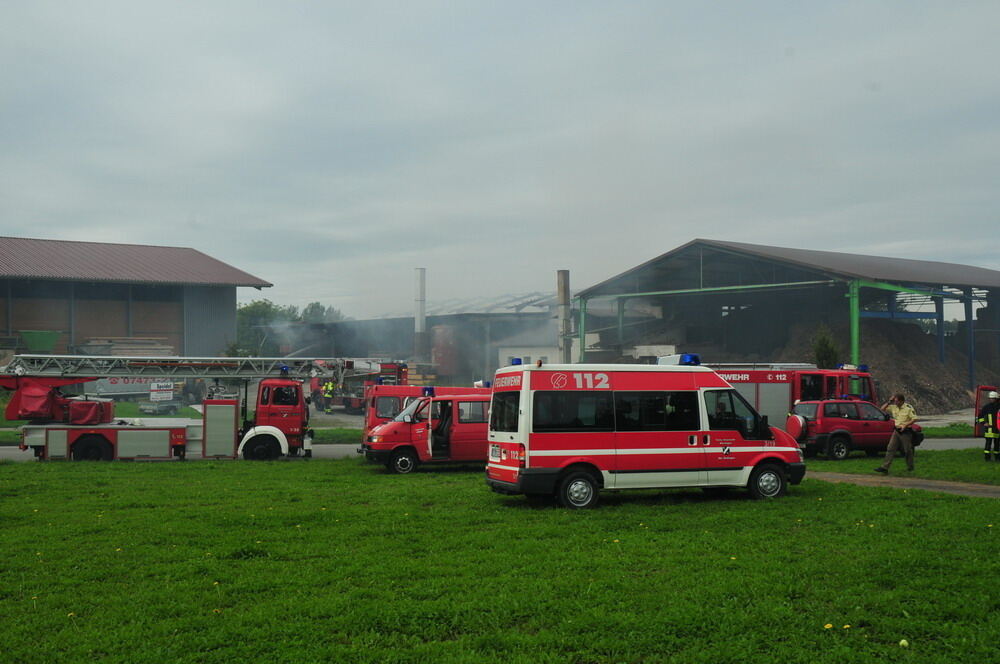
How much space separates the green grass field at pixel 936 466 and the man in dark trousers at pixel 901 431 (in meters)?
0.52

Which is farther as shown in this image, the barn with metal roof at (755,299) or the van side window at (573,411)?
the barn with metal roof at (755,299)

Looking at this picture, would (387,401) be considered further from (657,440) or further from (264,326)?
(264,326)

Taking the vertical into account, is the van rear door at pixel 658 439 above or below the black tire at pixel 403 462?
above

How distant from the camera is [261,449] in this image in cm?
2216

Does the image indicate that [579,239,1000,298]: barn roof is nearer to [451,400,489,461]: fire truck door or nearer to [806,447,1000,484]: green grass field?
[806,447,1000,484]: green grass field

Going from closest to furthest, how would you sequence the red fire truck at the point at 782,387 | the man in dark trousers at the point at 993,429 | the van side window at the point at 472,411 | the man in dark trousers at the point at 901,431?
the man in dark trousers at the point at 901,431 < the van side window at the point at 472,411 < the man in dark trousers at the point at 993,429 < the red fire truck at the point at 782,387

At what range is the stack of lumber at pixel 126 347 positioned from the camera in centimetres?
5322

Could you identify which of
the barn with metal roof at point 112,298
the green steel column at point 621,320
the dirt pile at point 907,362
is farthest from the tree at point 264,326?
the dirt pile at point 907,362

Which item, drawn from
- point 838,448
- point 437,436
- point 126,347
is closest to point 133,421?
point 437,436

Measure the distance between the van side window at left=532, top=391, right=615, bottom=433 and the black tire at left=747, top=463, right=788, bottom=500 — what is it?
8.42 ft

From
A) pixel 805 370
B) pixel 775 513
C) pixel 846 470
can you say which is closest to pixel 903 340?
pixel 805 370

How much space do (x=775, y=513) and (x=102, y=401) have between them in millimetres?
18494

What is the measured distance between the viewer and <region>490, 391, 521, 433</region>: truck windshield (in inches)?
493

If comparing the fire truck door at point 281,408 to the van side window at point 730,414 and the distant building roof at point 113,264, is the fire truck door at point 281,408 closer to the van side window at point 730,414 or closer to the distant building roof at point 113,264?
the van side window at point 730,414
